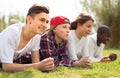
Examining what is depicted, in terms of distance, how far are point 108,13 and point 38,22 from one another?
58.5 ft

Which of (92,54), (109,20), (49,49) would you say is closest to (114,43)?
(109,20)

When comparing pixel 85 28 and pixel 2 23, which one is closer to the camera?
pixel 85 28

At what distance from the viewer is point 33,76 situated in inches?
135

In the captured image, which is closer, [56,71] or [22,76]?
[22,76]

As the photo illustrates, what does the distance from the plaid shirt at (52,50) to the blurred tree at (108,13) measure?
15817mm

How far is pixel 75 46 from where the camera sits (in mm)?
5336

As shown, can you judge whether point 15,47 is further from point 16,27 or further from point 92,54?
point 92,54

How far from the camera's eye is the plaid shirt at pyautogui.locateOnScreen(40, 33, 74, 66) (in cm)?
467

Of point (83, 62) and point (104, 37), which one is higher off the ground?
point (104, 37)

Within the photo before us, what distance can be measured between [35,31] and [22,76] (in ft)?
1.92

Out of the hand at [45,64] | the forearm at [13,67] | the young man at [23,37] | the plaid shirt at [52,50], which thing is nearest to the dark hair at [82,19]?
the plaid shirt at [52,50]

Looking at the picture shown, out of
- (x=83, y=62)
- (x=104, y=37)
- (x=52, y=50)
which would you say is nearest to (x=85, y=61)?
(x=83, y=62)

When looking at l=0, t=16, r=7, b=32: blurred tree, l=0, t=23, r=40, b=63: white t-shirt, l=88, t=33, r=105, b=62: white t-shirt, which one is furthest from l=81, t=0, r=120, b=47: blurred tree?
l=0, t=23, r=40, b=63: white t-shirt

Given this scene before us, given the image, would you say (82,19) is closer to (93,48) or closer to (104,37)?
(104,37)
